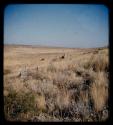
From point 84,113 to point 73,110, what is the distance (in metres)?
0.17

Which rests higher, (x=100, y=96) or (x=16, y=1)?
(x=16, y=1)

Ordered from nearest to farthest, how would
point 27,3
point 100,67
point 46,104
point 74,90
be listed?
point 27,3
point 46,104
point 74,90
point 100,67

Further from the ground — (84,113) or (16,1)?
(16,1)

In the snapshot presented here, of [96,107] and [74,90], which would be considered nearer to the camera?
[96,107]

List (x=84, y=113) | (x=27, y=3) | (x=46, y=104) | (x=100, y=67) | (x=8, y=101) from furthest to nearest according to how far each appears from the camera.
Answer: (x=100, y=67)
(x=46, y=104)
(x=8, y=101)
(x=84, y=113)
(x=27, y=3)

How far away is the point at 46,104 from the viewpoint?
434 cm

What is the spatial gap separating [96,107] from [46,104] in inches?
28.3

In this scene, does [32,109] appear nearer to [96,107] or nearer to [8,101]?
[8,101]

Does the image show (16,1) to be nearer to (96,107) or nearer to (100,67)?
(96,107)

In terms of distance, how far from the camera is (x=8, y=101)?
402 cm

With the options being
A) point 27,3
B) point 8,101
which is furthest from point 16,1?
point 8,101

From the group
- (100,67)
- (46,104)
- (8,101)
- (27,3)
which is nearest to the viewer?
(27,3)

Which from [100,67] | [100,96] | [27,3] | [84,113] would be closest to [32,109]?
[84,113]

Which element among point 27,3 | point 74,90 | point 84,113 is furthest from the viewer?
point 74,90
